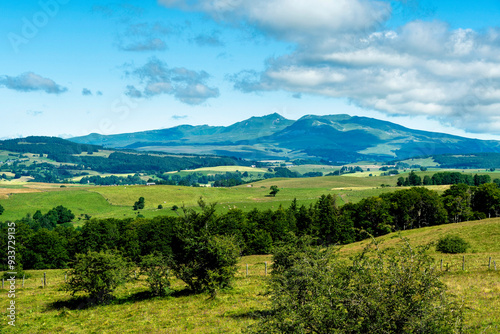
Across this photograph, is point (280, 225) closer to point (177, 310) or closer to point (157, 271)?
point (157, 271)

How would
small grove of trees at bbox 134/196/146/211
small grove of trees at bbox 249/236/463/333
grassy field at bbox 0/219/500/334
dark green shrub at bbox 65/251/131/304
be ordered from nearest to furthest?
1. small grove of trees at bbox 249/236/463/333
2. grassy field at bbox 0/219/500/334
3. dark green shrub at bbox 65/251/131/304
4. small grove of trees at bbox 134/196/146/211

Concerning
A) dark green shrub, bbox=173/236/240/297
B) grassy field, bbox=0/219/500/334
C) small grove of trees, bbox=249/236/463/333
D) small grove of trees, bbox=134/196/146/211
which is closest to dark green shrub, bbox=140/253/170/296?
dark green shrub, bbox=173/236/240/297

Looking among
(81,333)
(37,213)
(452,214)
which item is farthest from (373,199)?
(37,213)

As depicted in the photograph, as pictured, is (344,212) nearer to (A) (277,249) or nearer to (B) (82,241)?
(B) (82,241)

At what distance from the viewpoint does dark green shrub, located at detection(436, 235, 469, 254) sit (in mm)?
63969

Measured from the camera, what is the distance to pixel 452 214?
12050cm

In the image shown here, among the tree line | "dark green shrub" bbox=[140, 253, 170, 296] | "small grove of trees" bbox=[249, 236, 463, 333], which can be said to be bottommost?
the tree line

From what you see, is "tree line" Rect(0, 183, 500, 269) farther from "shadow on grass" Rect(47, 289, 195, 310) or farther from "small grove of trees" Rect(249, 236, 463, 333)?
"small grove of trees" Rect(249, 236, 463, 333)

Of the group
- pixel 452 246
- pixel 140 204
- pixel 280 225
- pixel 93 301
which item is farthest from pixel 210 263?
pixel 140 204

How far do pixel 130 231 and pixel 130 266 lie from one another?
6321 cm

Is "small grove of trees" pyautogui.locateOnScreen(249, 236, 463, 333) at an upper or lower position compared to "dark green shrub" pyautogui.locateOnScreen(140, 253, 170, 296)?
upper

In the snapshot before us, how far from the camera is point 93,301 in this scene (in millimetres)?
40750

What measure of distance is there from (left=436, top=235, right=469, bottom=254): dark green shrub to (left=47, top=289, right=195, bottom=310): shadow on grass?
149ft

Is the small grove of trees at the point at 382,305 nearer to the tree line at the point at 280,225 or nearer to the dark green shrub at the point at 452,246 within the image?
the dark green shrub at the point at 452,246
